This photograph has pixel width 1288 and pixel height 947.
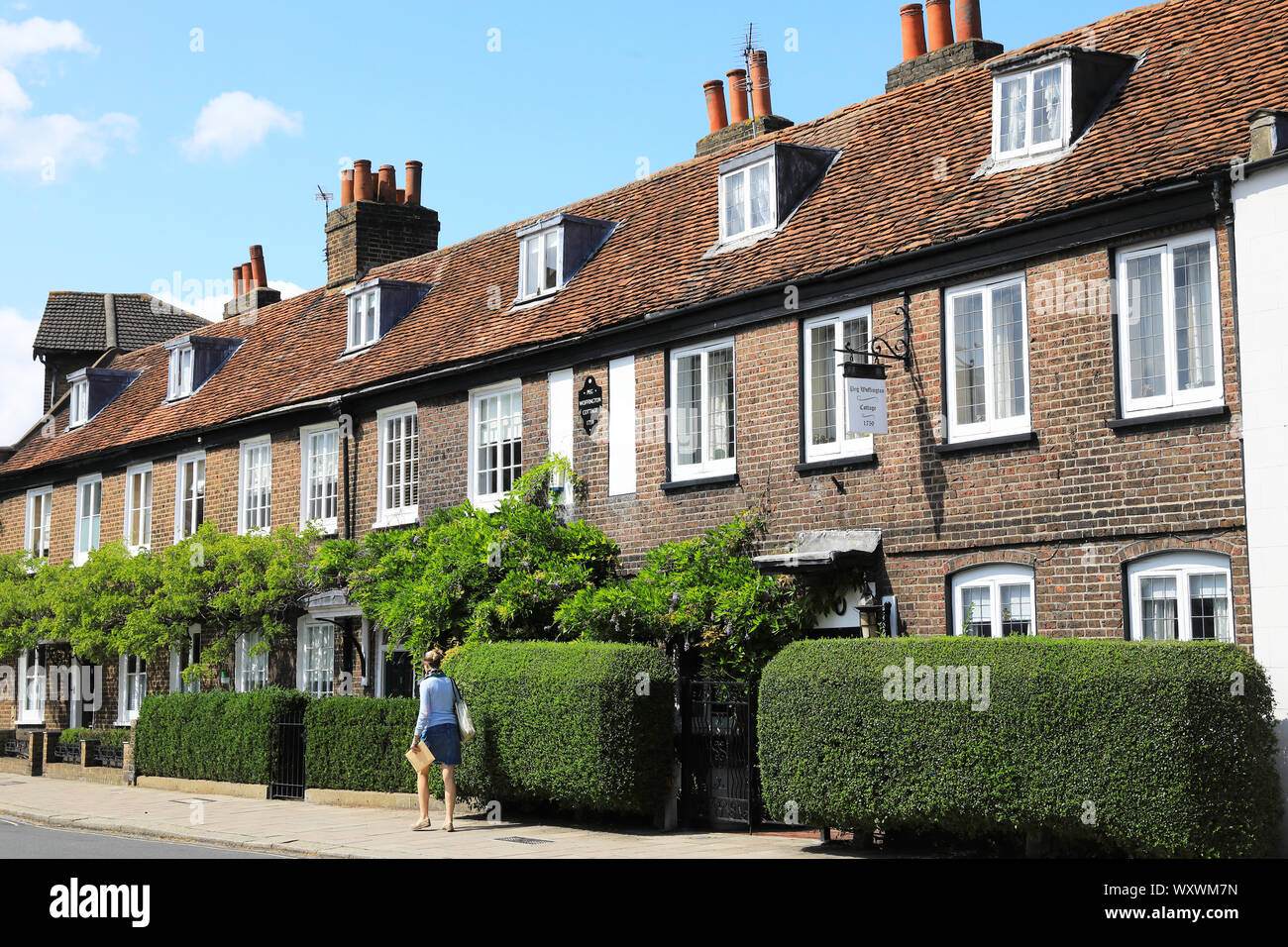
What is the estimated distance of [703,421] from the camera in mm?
18609

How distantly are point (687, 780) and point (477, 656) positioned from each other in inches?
120

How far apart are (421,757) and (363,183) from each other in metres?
17.7

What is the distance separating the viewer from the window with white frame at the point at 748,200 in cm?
1891

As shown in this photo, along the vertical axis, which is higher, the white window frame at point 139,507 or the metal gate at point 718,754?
the white window frame at point 139,507

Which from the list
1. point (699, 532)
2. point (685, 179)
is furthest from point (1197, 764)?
point (685, 179)

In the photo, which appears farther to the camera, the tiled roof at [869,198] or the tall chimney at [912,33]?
the tall chimney at [912,33]

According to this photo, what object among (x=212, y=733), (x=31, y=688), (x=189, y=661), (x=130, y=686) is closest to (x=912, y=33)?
(x=212, y=733)

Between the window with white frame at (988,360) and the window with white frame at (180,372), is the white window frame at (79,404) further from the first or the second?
the window with white frame at (988,360)

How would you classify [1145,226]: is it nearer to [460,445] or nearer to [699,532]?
[699,532]

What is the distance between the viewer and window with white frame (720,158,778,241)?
18.9 m

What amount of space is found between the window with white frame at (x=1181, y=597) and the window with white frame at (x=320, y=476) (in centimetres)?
1475

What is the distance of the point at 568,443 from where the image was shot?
67.0 feet

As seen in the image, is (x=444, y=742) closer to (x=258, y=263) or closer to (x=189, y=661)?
(x=189, y=661)

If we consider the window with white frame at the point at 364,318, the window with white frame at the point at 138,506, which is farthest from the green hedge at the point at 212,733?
the window with white frame at the point at 364,318
